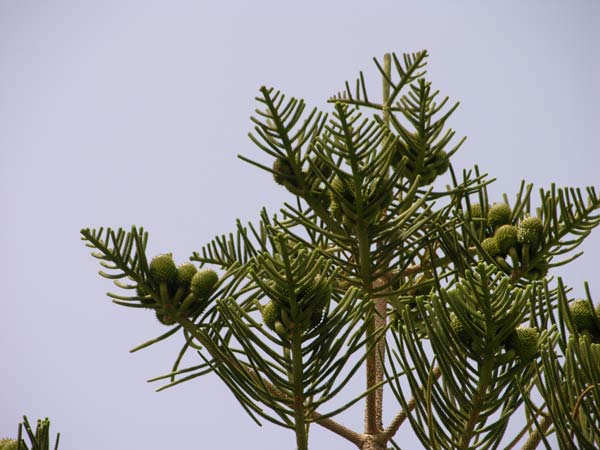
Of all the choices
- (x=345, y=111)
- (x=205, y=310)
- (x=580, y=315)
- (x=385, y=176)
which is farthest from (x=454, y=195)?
(x=205, y=310)

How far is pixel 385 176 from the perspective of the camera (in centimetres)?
299

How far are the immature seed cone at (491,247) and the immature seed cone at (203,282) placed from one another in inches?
44.7

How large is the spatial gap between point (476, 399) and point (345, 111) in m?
1.13

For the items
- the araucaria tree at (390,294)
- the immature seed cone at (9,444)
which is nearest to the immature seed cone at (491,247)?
the araucaria tree at (390,294)

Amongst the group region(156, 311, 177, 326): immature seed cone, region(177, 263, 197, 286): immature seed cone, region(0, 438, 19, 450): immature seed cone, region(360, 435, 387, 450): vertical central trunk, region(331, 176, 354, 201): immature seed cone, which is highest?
region(331, 176, 354, 201): immature seed cone

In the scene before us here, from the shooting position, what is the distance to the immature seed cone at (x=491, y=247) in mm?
3162

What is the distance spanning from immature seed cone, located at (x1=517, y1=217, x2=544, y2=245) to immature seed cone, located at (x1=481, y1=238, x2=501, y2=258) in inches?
3.7

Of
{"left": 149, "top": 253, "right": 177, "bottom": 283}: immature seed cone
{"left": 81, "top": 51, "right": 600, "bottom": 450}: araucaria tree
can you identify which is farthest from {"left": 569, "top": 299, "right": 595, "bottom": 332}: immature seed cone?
{"left": 149, "top": 253, "right": 177, "bottom": 283}: immature seed cone

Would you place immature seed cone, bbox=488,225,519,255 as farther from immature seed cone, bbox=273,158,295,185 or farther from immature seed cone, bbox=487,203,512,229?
immature seed cone, bbox=273,158,295,185

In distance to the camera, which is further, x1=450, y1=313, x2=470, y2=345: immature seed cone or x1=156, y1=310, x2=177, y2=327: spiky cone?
x1=156, y1=310, x2=177, y2=327: spiky cone

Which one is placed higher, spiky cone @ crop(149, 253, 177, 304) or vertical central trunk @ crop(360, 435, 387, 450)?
spiky cone @ crop(149, 253, 177, 304)

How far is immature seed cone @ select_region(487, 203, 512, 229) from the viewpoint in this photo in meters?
3.29

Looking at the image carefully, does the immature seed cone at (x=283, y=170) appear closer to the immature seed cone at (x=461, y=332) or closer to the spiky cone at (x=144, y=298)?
the spiky cone at (x=144, y=298)

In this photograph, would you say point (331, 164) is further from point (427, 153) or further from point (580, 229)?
point (580, 229)
